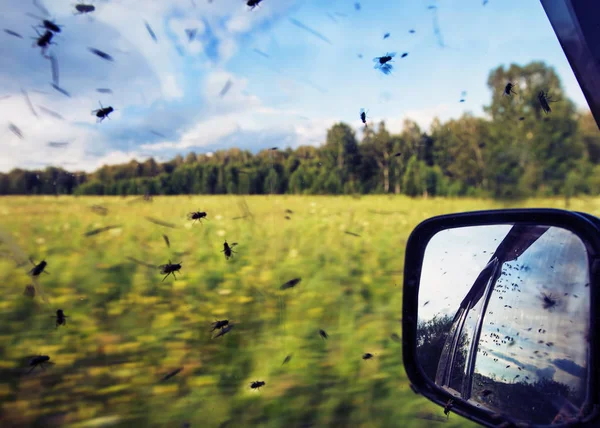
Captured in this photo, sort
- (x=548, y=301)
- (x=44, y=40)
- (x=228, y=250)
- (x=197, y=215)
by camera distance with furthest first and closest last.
→ (x=197, y=215), (x=228, y=250), (x=44, y=40), (x=548, y=301)

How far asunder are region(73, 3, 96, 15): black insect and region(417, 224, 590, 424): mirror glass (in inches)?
108

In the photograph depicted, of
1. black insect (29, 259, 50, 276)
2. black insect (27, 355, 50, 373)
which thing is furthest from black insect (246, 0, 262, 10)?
black insect (27, 355, 50, 373)

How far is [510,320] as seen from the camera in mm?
1616

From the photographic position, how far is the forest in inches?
167

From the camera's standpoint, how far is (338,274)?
15.8 feet

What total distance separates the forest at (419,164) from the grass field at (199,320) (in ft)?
0.63

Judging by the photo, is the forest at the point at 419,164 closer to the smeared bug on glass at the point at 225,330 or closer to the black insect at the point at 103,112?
the black insect at the point at 103,112

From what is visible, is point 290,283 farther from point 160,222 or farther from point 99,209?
point 99,209

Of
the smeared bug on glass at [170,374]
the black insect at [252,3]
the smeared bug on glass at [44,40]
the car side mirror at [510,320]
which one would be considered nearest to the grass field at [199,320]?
the smeared bug on glass at [170,374]

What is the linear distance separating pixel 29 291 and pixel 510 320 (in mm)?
3230

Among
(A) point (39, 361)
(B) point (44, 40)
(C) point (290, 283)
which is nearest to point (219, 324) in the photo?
(C) point (290, 283)

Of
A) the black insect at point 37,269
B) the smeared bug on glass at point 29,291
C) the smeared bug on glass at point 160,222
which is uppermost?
the smeared bug on glass at point 160,222

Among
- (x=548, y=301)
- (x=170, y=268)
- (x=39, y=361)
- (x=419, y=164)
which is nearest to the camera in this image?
(x=548, y=301)

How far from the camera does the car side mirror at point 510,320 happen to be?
140 cm
